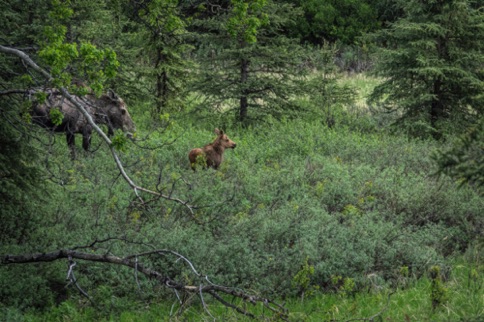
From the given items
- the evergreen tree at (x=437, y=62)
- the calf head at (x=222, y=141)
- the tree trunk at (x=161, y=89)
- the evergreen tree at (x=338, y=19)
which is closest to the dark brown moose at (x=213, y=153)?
the calf head at (x=222, y=141)

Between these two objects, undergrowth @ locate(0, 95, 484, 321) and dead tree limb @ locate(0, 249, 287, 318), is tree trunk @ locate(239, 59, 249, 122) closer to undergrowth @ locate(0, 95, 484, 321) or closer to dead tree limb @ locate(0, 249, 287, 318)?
undergrowth @ locate(0, 95, 484, 321)

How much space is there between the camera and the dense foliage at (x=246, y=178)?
7.57 meters

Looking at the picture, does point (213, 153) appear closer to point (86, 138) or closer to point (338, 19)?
point (86, 138)

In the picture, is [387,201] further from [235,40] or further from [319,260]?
[235,40]

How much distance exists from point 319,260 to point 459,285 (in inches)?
75.2

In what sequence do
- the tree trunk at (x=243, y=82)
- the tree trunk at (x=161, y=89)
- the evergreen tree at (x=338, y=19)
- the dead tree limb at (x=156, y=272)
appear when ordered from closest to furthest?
1. the dead tree limb at (x=156, y=272)
2. the tree trunk at (x=243, y=82)
3. the tree trunk at (x=161, y=89)
4. the evergreen tree at (x=338, y=19)

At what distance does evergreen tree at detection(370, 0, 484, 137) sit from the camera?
1739 cm

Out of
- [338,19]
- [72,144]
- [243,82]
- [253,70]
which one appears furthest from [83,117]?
[338,19]

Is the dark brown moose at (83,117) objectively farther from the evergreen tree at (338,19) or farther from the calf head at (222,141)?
the evergreen tree at (338,19)

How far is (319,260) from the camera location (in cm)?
879

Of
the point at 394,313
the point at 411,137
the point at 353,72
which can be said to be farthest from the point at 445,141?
the point at 353,72

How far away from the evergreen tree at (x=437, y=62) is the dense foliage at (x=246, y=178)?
0.06m

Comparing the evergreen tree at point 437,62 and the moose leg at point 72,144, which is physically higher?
the evergreen tree at point 437,62

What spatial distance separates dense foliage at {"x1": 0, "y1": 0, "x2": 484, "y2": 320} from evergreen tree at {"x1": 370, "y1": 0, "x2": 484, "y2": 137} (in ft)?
0.20
